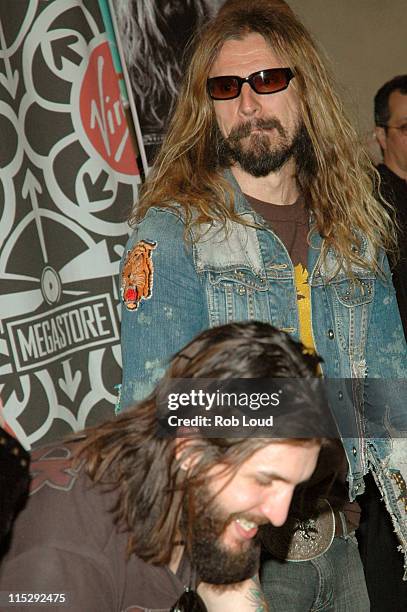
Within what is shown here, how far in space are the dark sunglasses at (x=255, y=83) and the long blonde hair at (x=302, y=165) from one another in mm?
39

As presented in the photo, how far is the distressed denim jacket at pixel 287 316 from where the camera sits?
74.2 inches

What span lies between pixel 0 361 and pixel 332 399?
4.17 feet

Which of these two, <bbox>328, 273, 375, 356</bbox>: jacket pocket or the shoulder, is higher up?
<bbox>328, 273, 375, 356</bbox>: jacket pocket

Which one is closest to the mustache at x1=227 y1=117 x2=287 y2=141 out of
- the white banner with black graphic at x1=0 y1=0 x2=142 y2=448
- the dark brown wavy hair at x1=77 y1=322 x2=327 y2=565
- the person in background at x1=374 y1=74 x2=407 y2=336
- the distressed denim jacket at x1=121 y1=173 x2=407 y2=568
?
the distressed denim jacket at x1=121 y1=173 x2=407 y2=568

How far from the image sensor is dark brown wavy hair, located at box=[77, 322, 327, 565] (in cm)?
141

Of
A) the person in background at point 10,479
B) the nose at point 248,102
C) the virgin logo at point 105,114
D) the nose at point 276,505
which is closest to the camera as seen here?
the person in background at point 10,479

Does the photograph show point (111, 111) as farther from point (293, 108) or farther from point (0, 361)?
point (293, 108)

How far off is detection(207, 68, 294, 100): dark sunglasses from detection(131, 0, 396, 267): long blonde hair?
4 cm

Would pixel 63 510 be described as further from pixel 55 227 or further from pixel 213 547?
pixel 55 227

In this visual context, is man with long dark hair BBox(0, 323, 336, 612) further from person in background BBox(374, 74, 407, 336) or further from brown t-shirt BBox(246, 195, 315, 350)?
person in background BBox(374, 74, 407, 336)

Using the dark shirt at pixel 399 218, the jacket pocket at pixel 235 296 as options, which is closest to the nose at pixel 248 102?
the jacket pocket at pixel 235 296

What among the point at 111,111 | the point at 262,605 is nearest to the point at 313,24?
the point at 111,111

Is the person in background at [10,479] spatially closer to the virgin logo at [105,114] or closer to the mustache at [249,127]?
the mustache at [249,127]

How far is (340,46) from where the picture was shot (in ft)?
11.9
